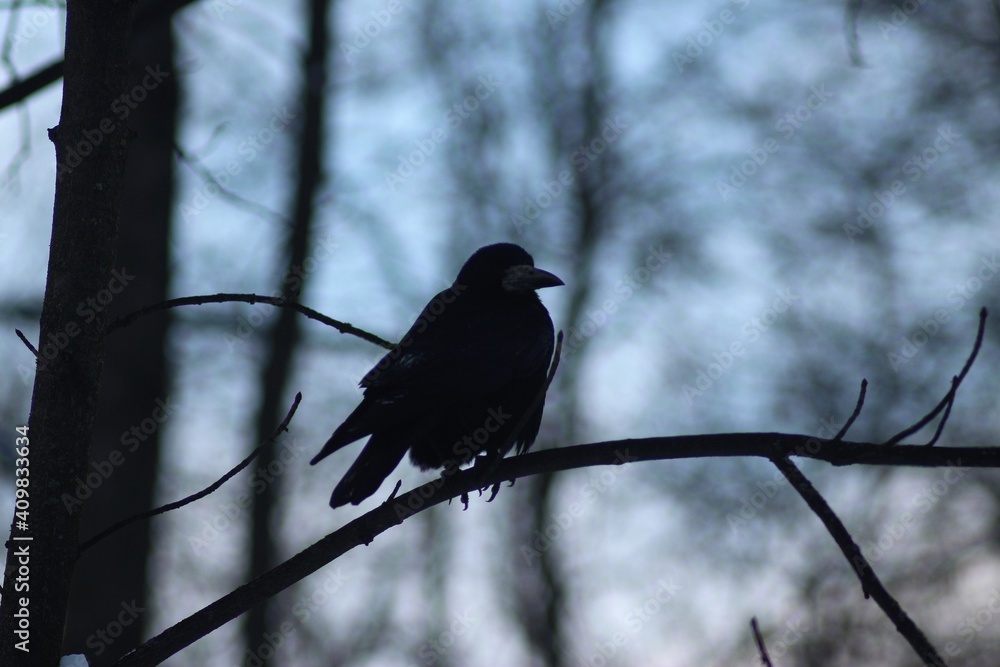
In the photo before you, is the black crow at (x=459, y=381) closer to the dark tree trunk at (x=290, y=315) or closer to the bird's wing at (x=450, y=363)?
the bird's wing at (x=450, y=363)

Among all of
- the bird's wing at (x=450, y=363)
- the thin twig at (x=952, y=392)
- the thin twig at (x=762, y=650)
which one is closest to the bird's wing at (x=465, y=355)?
the bird's wing at (x=450, y=363)

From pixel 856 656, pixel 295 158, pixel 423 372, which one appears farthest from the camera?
pixel 856 656

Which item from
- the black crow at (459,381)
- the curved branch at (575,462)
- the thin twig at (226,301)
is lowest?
the curved branch at (575,462)

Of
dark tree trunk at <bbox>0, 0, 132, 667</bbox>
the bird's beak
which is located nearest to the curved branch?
dark tree trunk at <bbox>0, 0, 132, 667</bbox>

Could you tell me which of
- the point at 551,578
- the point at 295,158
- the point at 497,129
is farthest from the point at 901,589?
the point at 295,158

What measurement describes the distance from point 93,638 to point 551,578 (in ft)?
24.8

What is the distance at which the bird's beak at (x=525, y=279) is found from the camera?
4.37 metres

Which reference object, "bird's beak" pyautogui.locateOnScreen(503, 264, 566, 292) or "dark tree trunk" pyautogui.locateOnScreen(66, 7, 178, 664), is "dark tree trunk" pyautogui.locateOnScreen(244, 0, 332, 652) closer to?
"dark tree trunk" pyautogui.locateOnScreen(66, 7, 178, 664)

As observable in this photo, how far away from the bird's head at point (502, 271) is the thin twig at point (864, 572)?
2354 mm

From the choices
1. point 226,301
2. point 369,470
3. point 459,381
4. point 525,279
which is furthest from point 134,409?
point 226,301

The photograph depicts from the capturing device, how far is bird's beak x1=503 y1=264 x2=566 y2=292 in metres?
4.37

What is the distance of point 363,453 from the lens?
3.24 meters

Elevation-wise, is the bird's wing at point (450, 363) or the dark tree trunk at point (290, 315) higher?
the dark tree trunk at point (290, 315)

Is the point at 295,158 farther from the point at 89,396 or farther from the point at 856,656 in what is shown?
the point at 856,656
